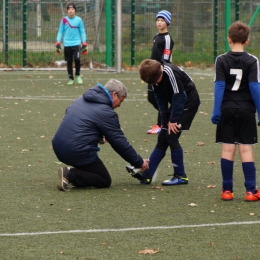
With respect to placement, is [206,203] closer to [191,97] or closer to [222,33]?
[191,97]

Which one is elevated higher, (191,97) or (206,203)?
(191,97)

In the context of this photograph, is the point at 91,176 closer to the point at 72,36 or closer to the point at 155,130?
the point at 155,130

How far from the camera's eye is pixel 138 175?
7938mm

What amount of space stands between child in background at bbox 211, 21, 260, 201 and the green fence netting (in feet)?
53.4

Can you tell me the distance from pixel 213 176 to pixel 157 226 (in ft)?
7.37

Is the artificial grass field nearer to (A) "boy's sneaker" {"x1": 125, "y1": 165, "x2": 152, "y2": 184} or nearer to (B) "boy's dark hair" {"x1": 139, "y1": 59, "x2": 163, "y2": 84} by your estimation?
(A) "boy's sneaker" {"x1": 125, "y1": 165, "x2": 152, "y2": 184}

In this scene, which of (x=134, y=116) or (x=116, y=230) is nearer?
(x=116, y=230)

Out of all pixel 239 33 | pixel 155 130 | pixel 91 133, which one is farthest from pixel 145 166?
pixel 155 130

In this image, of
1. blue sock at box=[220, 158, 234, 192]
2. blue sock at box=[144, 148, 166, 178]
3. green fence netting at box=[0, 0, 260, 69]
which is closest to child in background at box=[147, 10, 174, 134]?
blue sock at box=[144, 148, 166, 178]

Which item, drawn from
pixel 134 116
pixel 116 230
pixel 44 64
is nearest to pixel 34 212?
pixel 116 230

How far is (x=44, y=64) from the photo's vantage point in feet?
78.3

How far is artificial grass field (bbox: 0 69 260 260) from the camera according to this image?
18.4 ft

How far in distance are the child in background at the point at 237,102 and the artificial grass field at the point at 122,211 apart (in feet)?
0.91

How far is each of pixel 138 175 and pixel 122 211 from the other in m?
1.20
